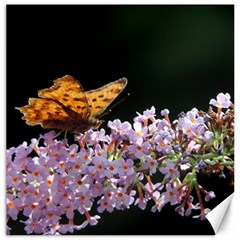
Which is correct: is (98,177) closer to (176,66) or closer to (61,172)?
(61,172)

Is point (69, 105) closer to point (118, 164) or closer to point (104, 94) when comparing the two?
point (104, 94)

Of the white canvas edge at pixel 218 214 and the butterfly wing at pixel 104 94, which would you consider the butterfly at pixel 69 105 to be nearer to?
the butterfly wing at pixel 104 94

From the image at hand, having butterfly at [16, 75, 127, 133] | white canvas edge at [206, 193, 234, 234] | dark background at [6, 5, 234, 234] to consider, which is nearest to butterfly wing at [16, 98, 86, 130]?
butterfly at [16, 75, 127, 133]

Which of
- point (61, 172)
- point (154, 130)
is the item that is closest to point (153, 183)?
point (154, 130)

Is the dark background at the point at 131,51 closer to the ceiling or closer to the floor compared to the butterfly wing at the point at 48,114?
closer to the ceiling

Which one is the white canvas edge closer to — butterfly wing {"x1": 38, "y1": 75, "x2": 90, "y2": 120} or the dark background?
the dark background

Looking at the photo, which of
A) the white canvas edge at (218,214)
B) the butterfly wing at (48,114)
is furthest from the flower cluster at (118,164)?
the white canvas edge at (218,214)
